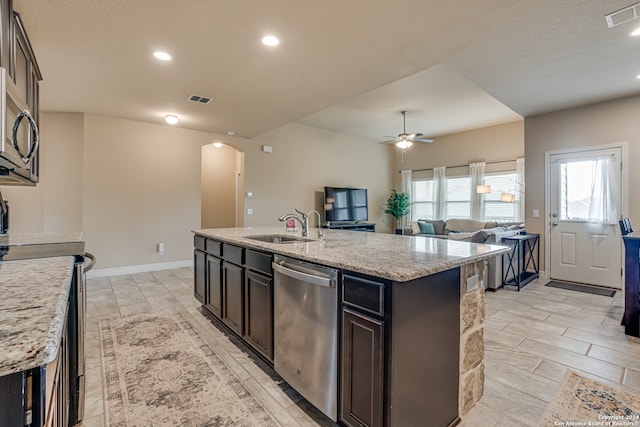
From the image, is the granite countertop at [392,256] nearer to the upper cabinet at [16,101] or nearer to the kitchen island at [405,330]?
the kitchen island at [405,330]

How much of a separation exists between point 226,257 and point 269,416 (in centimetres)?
136

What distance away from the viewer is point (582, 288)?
4371mm

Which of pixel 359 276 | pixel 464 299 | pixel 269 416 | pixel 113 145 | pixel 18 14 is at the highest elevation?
pixel 18 14

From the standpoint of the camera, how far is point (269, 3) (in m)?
2.21

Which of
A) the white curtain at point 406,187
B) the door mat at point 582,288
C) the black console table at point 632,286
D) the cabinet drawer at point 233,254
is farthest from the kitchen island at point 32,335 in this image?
the white curtain at point 406,187

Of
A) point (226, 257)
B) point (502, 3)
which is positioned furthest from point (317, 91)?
point (226, 257)

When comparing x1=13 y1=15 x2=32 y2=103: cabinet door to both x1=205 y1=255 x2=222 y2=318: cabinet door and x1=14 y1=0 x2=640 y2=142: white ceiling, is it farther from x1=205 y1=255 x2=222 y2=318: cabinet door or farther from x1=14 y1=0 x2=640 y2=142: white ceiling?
x1=205 y1=255 x2=222 y2=318: cabinet door

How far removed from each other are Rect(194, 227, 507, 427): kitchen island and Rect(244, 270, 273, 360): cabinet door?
22mm

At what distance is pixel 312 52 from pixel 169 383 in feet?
9.76

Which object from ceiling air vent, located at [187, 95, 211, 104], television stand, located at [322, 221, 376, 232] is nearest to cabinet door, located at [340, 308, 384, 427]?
ceiling air vent, located at [187, 95, 211, 104]

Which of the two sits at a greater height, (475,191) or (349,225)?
(475,191)

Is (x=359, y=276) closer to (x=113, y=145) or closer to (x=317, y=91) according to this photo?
(x=317, y=91)

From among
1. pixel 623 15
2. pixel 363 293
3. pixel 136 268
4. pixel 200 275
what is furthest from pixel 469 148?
pixel 136 268

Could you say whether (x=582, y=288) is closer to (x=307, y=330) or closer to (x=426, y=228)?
(x=426, y=228)
